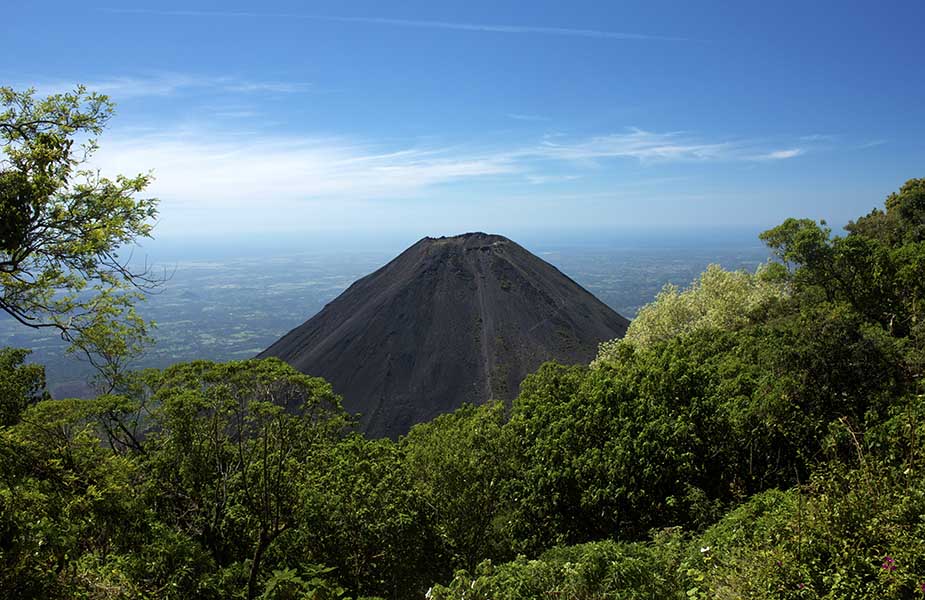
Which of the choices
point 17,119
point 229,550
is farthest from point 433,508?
point 17,119

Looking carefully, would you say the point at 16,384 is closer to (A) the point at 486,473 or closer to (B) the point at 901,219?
(A) the point at 486,473

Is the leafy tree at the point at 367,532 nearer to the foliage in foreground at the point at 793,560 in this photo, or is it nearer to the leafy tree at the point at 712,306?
the foliage in foreground at the point at 793,560

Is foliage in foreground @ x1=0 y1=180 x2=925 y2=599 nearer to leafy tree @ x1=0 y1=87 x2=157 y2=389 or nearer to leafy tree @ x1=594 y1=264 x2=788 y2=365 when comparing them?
leafy tree @ x1=0 y1=87 x2=157 y2=389

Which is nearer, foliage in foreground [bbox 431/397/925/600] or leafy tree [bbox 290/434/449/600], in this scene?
foliage in foreground [bbox 431/397/925/600]

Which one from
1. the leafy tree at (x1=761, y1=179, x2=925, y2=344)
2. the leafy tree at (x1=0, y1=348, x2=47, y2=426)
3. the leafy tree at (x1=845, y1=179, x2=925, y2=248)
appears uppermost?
the leafy tree at (x1=845, y1=179, x2=925, y2=248)

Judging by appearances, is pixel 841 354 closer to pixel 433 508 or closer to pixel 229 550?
pixel 433 508

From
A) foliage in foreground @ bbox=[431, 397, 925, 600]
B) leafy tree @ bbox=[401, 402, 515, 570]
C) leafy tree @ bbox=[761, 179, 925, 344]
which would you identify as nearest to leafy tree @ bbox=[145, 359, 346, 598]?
leafy tree @ bbox=[401, 402, 515, 570]

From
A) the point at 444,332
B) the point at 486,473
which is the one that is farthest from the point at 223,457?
the point at 444,332
